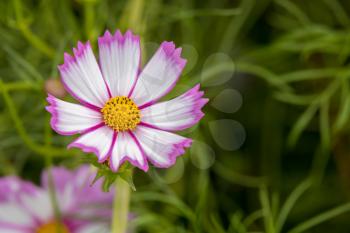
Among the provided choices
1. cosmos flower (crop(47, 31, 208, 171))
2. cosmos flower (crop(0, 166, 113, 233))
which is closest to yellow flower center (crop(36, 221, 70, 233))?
cosmos flower (crop(0, 166, 113, 233))

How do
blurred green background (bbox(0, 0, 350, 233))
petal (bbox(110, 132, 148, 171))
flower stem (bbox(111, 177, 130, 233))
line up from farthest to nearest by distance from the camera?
blurred green background (bbox(0, 0, 350, 233)) < flower stem (bbox(111, 177, 130, 233)) < petal (bbox(110, 132, 148, 171))

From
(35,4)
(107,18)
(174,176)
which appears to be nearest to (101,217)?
(174,176)

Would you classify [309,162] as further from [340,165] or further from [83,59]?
[83,59]

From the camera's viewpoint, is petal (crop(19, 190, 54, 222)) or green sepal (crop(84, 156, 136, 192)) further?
petal (crop(19, 190, 54, 222))

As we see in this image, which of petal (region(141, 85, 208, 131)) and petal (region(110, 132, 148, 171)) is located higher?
petal (region(141, 85, 208, 131))

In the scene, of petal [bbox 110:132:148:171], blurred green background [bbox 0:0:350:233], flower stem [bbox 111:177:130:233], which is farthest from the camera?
blurred green background [bbox 0:0:350:233]

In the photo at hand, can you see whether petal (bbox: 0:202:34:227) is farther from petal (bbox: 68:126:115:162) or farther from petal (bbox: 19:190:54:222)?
petal (bbox: 68:126:115:162)

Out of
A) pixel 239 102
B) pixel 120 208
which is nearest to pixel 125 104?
pixel 120 208
